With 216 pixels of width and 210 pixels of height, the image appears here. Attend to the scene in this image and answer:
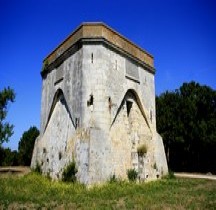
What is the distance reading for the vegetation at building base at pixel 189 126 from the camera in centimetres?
2489

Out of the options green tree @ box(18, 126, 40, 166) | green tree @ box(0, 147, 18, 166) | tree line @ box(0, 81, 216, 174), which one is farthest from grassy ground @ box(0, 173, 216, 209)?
green tree @ box(18, 126, 40, 166)

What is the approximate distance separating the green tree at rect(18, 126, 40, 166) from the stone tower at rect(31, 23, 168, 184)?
60.1 feet

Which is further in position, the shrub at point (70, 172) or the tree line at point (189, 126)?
the tree line at point (189, 126)

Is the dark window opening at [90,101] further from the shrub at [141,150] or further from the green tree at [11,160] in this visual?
the green tree at [11,160]

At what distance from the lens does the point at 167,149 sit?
27.9 m

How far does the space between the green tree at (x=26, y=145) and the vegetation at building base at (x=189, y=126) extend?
16.6 m

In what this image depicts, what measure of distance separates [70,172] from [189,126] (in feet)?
57.0

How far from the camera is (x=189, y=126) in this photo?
2552 cm

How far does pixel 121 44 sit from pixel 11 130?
12.6 m

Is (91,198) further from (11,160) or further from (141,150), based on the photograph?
A: (11,160)

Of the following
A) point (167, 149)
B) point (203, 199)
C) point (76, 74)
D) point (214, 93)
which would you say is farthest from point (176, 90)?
point (203, 199)

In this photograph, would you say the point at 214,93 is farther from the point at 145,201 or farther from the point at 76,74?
the point at 145,201

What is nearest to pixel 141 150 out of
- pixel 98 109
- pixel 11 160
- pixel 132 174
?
pixel 132 174

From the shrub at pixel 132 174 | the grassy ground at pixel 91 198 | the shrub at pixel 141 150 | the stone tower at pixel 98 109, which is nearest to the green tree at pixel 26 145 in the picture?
the stone tower at pixel 98 109
